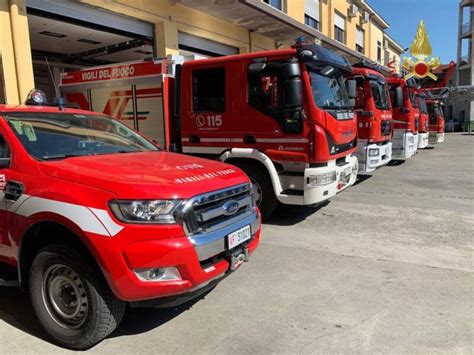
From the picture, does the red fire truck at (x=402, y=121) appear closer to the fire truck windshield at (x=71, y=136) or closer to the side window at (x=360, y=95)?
the side window at (x=360, y=95)

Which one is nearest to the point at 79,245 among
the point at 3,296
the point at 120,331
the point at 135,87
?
the point at 120,331

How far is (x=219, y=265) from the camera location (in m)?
3.33

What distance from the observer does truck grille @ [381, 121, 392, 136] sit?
10997 millimetres

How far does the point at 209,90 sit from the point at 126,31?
5.86m

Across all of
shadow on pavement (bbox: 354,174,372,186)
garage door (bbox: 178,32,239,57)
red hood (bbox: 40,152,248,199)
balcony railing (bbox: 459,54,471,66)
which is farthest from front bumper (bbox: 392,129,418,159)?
balcony railing (bbox: 459,54,471,66)

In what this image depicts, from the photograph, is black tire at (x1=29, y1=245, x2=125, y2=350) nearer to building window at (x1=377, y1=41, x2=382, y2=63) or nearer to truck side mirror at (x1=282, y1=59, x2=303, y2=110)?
truck side mirror at (x1=282, y1=59, x2=303, y2=110)

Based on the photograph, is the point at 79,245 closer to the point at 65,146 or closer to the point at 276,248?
the point at 65,146

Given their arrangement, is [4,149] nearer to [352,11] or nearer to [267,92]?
[267,92]

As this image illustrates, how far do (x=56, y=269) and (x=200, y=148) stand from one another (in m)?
4.37

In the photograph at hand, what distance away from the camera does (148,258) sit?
293 centimetres

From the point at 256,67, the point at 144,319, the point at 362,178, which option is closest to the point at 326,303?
the point at 144,319

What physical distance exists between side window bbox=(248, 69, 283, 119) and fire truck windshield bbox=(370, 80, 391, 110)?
4.81m

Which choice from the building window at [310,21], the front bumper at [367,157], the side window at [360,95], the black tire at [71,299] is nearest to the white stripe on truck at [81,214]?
the black tire at [71,299]

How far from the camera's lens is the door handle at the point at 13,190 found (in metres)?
3.41
